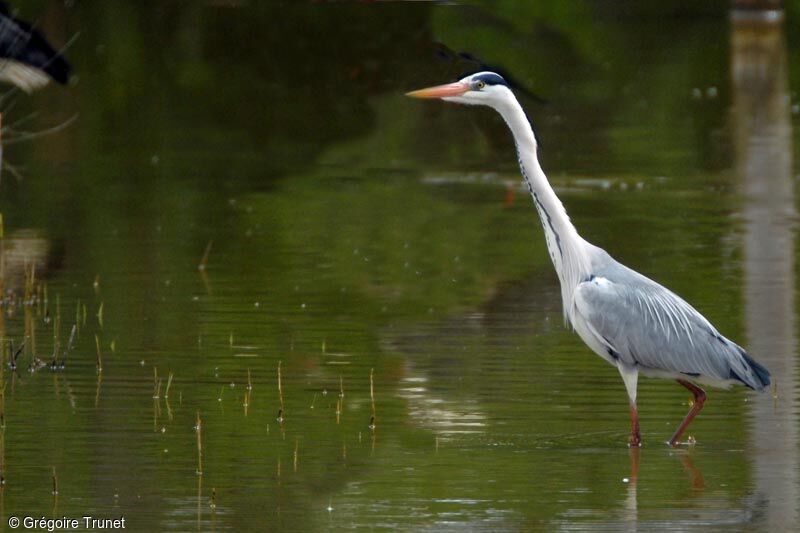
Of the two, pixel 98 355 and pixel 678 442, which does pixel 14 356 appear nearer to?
pixel 98 355

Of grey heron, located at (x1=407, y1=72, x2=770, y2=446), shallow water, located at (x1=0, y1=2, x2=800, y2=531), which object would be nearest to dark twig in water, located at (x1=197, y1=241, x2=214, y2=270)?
shallow water, located at (x1=0, y1=2, x2=800, y2=531)

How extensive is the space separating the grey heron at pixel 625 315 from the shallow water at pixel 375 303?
12.4 inches

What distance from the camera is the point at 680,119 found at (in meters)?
24.8

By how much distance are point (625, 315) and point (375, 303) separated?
3.93 meters

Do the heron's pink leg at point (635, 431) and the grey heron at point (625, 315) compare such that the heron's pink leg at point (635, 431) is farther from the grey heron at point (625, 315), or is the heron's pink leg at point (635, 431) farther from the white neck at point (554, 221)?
the white neck at point (554, 221)

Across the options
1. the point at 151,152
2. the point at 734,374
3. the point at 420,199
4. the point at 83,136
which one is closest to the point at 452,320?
the point at 734,374

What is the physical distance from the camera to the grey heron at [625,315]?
9.14 meters

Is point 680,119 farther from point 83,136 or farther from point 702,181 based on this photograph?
point 83,136

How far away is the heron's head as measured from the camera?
9547mm

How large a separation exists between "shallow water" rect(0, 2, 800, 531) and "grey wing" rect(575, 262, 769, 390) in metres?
0.35

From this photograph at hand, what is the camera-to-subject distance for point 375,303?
13.0m

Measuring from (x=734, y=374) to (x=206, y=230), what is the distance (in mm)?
7613

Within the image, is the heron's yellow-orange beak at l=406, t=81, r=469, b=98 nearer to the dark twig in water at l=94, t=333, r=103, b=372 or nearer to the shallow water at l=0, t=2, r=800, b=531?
the shallow water at l=0, t=2, r=800, b=531

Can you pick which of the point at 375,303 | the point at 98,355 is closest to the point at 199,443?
the point at 98,355
